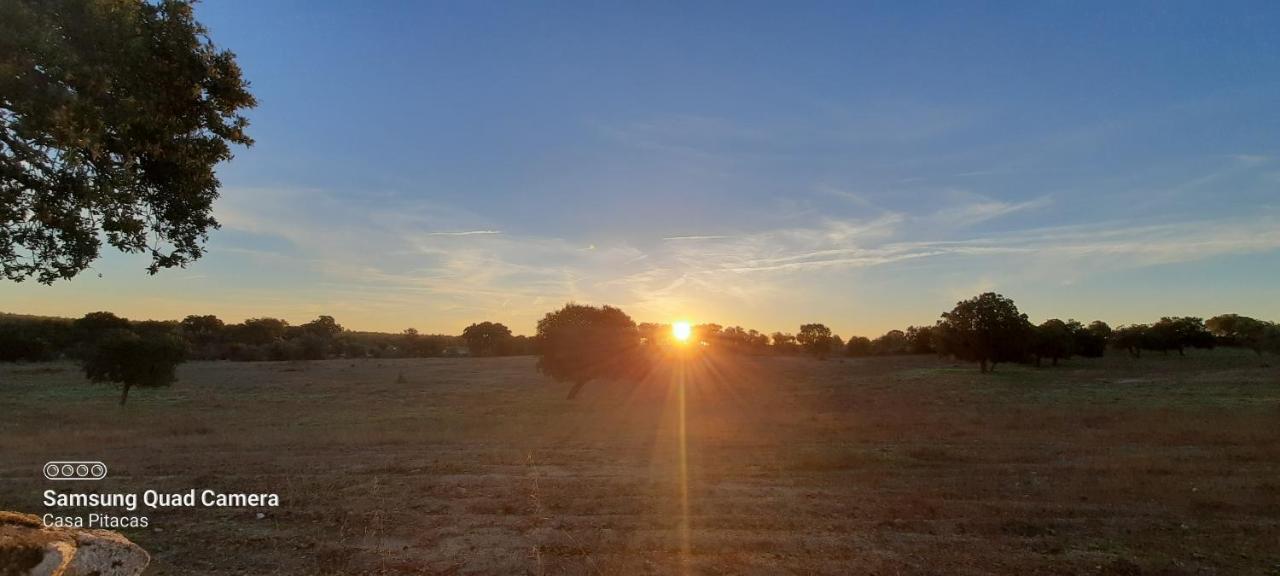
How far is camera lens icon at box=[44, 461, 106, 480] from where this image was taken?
14156 mm

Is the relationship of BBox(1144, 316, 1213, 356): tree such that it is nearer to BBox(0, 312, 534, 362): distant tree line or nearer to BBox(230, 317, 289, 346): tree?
BBox(0, 312, 534, 362): distant tree line

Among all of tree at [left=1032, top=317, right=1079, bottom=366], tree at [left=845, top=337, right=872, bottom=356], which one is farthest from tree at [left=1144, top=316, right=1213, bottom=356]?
tree at [left=845, top=337, right=872, bottom=356]

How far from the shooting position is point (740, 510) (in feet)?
37.5

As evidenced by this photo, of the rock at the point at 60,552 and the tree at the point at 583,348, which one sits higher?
the tree at the point at 583,348

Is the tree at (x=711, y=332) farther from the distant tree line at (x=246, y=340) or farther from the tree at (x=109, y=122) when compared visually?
the tree at (x=109, y=122)

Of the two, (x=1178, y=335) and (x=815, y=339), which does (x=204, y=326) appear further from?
(x=1178, y=335)

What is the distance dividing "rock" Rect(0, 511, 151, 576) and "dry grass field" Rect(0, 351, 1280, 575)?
4094mm

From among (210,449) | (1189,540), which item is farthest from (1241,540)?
(210,449)

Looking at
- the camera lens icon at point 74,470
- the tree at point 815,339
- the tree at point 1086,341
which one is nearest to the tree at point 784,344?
the tree at point 815,339

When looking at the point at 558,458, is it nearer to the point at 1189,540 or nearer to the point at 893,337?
the point at 1189,540

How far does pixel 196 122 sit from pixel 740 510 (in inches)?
427

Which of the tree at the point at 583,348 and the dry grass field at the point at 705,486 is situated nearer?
the dry grass field at the point at 705,486

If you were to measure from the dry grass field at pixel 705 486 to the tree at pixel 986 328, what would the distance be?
31.6 metres

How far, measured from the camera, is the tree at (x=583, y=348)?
4578 centimetres
